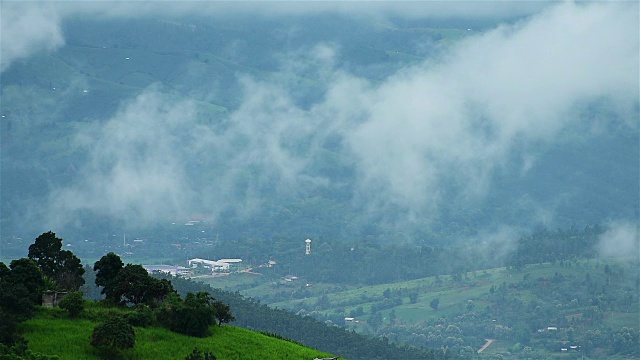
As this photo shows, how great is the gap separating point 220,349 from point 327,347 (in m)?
57.1

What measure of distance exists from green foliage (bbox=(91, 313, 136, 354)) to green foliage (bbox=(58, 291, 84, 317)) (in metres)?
2.86

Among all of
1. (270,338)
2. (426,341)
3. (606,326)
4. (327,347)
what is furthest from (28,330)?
(606,326)

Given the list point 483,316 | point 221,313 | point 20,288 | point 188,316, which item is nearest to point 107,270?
point 221,313

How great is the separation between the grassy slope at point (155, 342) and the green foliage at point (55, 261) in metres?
5.96

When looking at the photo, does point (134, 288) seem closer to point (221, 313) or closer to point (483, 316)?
point (221, 313)

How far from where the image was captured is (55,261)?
66.7 metres

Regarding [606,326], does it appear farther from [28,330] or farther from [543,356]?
[28,330]

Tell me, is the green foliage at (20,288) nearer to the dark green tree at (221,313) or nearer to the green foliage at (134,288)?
the green foliage at (134,288)

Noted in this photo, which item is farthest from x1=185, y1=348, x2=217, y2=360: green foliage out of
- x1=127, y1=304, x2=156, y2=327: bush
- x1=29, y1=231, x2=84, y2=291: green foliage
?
x1=29, y1=231, x2=84, y2=291: green foliage

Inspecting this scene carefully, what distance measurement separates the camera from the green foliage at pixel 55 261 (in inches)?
2591

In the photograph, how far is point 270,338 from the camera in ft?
217

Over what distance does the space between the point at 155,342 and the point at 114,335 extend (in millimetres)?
4049

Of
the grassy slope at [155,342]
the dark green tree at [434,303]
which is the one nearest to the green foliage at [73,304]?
the grassy slope at [155,342]

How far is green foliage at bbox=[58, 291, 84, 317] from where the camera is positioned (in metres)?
58.3
